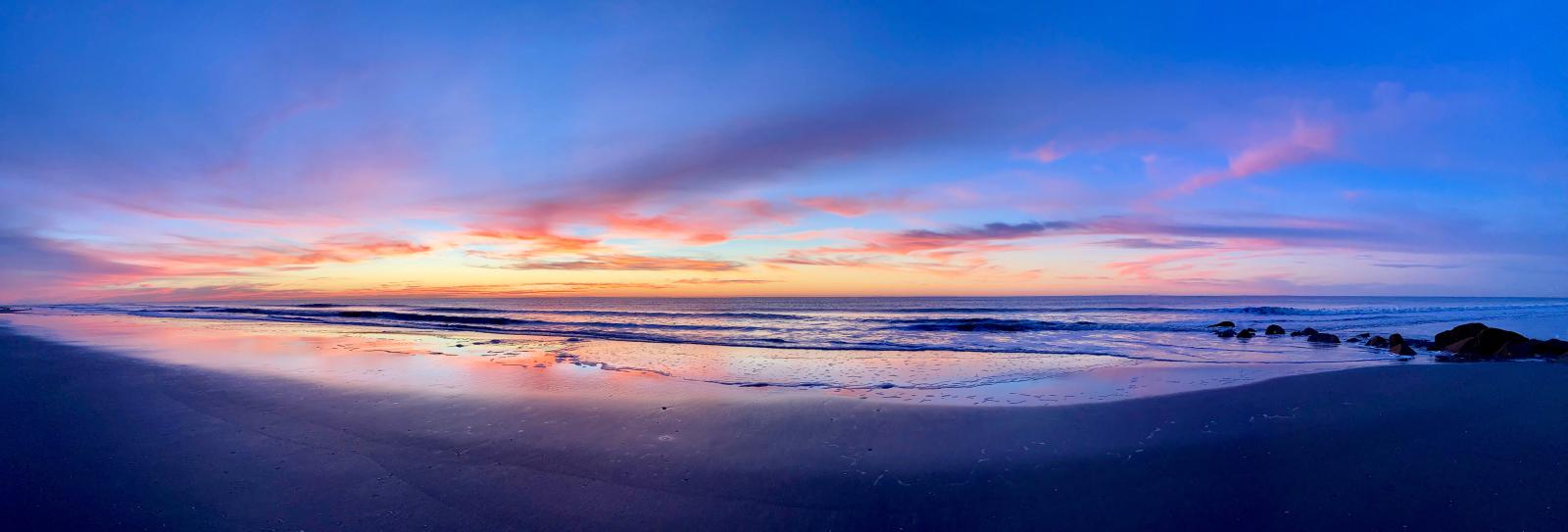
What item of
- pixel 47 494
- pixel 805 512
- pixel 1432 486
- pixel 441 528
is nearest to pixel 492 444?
pixel 441 528

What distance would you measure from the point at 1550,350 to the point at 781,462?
2042cm

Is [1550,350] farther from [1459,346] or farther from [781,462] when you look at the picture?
[781,462]

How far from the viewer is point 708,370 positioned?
13.8 metres

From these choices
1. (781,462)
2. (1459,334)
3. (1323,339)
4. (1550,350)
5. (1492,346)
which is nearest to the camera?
(781,462)

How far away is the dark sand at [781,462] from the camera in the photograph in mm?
4680

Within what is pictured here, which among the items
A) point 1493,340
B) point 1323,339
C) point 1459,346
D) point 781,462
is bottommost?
point 781,462

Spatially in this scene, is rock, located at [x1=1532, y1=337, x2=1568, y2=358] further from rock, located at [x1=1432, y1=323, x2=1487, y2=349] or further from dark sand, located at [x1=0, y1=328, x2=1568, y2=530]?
dark sand, located at [x1=0, y1=328, x2=1568, y2=530]

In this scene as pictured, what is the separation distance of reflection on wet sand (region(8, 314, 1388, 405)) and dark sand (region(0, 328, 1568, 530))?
3.70 ft

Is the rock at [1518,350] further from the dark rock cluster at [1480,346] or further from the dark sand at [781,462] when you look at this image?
the dark sand at [781,462]

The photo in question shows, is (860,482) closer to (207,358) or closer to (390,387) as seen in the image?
(390,387)

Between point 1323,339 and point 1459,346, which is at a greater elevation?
point 1459,346

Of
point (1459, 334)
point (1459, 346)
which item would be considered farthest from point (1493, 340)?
point (1459, 334)

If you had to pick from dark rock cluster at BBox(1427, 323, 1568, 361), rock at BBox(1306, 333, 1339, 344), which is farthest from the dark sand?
rock at BBox(1306, 333, 1339, 344)

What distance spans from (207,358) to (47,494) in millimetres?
12588
